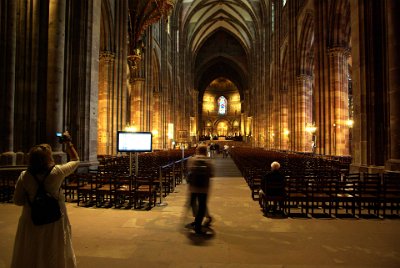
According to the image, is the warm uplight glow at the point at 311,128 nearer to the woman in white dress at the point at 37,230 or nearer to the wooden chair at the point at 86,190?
the wooden chair at the point at 86,190

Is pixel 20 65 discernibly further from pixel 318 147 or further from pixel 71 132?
pixel 318 147

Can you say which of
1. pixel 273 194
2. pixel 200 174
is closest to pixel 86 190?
pixel 200 174

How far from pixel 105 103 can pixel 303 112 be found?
18601 millimetres

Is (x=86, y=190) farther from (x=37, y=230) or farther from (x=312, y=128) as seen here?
(x=312, y=128)

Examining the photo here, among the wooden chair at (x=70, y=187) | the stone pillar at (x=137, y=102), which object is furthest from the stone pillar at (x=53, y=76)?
the stone pillar at (x=137, y=102)

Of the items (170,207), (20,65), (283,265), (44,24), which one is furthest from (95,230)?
(44,24)

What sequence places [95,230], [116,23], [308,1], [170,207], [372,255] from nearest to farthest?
[372,255], [95,230], [170,207], [116,23], [308,1]

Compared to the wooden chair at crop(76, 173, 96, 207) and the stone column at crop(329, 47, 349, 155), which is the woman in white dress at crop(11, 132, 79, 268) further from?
the stone column at crop(329, 47, 349, 155)

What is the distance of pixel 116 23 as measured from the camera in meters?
21.2

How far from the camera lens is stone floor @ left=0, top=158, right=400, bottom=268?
4.28m

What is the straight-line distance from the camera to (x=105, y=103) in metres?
20.9

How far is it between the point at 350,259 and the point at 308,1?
25477mm

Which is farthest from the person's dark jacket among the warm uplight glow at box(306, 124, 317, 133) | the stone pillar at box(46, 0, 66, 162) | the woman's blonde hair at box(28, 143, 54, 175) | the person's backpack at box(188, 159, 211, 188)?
the warm uplight glow at box(306, 124, 317, 133)

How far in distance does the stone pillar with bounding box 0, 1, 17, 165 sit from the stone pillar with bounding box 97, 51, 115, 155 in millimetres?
9860
